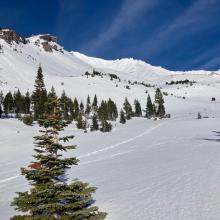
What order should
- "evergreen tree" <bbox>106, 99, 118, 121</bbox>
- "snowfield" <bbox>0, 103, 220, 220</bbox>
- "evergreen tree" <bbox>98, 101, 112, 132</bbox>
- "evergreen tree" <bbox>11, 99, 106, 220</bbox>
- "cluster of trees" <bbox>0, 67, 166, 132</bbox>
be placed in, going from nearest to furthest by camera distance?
1. "evergreen tree" <bbox>11, 99, 106, 220</bbox>
2. "snowfield" <bbox>0, 103, 220, 220</bbox>
3. "evergreen tree" <bbox>98, 101, 112, 132</bbox>
4. "cluster of trees" <bbox>0, 67, 166, 132</bbox>
5. "evergreen tree" <bbox>106, 99, 118, 121</bbox>

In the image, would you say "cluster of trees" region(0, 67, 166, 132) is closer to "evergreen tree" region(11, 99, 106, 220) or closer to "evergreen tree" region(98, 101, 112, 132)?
"evergreen tree" region(98, 101, 112, 132)

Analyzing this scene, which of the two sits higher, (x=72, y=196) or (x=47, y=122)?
(x=47, y=122)

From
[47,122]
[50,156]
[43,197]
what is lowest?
[43,197]

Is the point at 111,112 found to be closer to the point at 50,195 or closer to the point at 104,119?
the point at 104,119

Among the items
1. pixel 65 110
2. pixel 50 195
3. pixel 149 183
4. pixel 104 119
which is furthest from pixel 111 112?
pixel 50 195

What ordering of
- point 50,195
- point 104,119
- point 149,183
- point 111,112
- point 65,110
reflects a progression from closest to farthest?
point 50,195
point 149,183
point 65,110
point 104,119
point 111,112

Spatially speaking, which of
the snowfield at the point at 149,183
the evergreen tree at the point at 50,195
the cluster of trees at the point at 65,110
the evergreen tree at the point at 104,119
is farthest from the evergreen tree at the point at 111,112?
the evergreen tree at the point at 50,195

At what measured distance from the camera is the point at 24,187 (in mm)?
33531

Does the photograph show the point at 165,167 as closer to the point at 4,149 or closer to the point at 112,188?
the point at 112,188

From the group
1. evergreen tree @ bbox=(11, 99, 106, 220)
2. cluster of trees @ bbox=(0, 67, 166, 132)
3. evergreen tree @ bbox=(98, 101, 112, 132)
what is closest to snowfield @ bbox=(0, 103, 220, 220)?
evergreen tree @ bbox=(11, 99, 106, 220)

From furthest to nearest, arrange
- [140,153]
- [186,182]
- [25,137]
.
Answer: [25,137]
[140,153]
[186,182]

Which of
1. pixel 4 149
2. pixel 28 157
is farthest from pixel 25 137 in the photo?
pixel 28 157

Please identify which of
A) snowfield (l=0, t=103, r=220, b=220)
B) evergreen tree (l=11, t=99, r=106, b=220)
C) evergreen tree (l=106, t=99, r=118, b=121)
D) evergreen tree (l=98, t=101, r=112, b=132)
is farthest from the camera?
evergreen tree (l=106, t=99, r=118, b=121)

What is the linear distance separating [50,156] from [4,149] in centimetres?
4533
